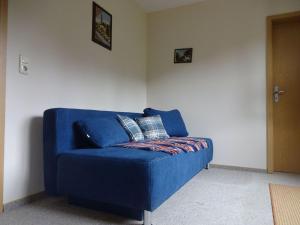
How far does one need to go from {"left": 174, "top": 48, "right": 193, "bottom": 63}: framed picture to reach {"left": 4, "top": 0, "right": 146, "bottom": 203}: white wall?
921mm

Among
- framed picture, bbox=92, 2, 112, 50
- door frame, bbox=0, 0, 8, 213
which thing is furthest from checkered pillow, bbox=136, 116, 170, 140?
door frame, bbox=0, 0, 8, 213

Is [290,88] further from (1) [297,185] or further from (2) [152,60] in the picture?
(2) [152,60]

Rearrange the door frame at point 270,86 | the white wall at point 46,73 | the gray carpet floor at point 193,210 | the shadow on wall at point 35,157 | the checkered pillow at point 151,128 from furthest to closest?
the door frame at point 270,86, the checkered pillow at point 151,128, the shadow on wall at point 35,157, the white wall at point 46,73, the gray carpet floor at point 193,210

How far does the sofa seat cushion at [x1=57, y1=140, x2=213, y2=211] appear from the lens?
1.39 meters

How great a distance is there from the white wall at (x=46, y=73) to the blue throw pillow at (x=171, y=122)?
47 cm

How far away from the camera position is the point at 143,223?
1.49 meters

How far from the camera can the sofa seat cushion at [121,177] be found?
1.39 meters

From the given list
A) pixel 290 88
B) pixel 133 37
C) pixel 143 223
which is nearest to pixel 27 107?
pixel 143 223

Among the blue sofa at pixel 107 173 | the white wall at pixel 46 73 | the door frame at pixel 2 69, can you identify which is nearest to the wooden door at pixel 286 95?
the blue sofa at pixel 107 173

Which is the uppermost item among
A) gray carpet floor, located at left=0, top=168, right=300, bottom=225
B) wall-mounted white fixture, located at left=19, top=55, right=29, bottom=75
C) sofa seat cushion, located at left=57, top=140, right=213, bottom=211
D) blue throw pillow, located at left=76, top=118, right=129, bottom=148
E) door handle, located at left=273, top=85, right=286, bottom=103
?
wall-mounted white fixture, located at left=19, top=55, right=29, bottom=75

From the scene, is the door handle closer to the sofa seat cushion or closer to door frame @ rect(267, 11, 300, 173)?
door frame @ rect(267, 11, 300, 173)

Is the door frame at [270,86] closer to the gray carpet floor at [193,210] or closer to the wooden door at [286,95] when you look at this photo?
the wooden door at [286,95]

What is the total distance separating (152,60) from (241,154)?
1.95 metres

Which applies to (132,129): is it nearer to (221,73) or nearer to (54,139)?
(54,139)
